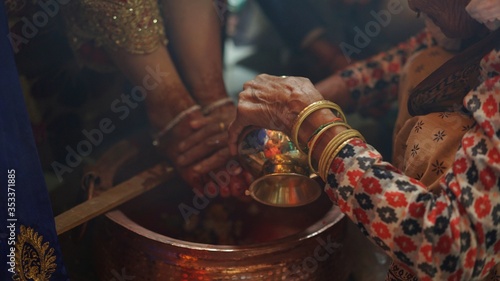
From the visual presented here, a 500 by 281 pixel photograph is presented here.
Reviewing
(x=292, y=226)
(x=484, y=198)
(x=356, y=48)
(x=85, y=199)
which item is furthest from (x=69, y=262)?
(x=356, y=48)

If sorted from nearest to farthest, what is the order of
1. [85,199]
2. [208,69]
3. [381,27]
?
[85,199] < [208,69] < [381,27]

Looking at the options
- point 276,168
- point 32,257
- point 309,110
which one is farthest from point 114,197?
point 309,110

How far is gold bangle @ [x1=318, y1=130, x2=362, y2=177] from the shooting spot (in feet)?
2.88

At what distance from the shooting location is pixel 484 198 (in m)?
0.76

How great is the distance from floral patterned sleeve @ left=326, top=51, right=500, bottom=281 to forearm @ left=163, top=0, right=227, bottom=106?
2.25ft

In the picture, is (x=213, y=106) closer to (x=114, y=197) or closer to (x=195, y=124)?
(x=195, y=124)

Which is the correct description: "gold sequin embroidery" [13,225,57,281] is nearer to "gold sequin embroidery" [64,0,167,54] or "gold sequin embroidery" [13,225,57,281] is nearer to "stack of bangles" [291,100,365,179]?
"stack of bangles" [291,100,365,179]

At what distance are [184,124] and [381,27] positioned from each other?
846mm

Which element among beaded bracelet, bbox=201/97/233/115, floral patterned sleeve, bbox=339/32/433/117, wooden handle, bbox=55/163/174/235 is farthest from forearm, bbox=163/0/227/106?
floral patterned sleeve, bbox=339/32/433/117

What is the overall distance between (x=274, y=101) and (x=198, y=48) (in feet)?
1.79

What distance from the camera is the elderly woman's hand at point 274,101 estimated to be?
954 millimetres

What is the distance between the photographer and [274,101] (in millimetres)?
989

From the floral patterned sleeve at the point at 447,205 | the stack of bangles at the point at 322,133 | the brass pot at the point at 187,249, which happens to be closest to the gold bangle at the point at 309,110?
Answer: the stack of bangles at the point at 322,133

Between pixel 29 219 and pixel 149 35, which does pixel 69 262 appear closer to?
pixel 29 219
